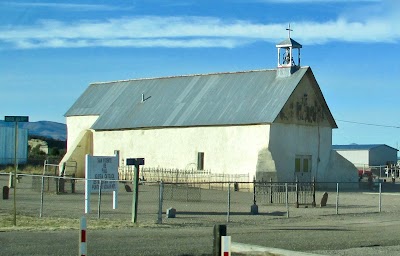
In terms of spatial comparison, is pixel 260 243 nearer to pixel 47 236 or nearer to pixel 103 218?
pixel 47 236

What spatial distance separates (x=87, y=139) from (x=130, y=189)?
16.5 m

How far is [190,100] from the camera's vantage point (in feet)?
184

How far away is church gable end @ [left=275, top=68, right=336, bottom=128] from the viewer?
2002 inches

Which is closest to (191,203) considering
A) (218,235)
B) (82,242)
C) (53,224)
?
(53,224)

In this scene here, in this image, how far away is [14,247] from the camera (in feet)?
55.6

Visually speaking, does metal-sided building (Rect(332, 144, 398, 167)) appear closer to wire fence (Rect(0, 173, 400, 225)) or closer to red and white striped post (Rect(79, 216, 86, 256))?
wire fence (Rect(0, 173, 400, 225))

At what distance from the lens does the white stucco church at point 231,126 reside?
50125mm

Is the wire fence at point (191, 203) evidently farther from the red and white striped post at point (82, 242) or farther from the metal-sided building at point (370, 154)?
the metal-sided building at point (370, 154)

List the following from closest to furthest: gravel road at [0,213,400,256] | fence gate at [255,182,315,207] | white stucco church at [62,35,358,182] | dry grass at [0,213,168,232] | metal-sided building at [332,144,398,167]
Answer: gravel road at [0,213,400,256] < dry grass at [0,213,168,232] < fence gate at [255,182,315,207] < white stucco church at [62,35,358,182] < metal-sided building at [332,144,398,167]

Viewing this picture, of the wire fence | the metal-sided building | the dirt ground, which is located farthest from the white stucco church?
the metal-sided building

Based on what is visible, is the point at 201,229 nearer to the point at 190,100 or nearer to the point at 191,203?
the point at 191,203

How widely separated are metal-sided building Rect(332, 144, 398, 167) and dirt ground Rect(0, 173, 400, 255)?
57.9 meters

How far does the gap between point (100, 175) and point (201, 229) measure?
22.5 feet

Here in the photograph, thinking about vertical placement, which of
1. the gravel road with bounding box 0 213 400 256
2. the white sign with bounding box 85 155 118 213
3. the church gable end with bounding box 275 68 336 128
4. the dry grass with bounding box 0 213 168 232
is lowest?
the gravel road with bounding box 0 213 400 256
